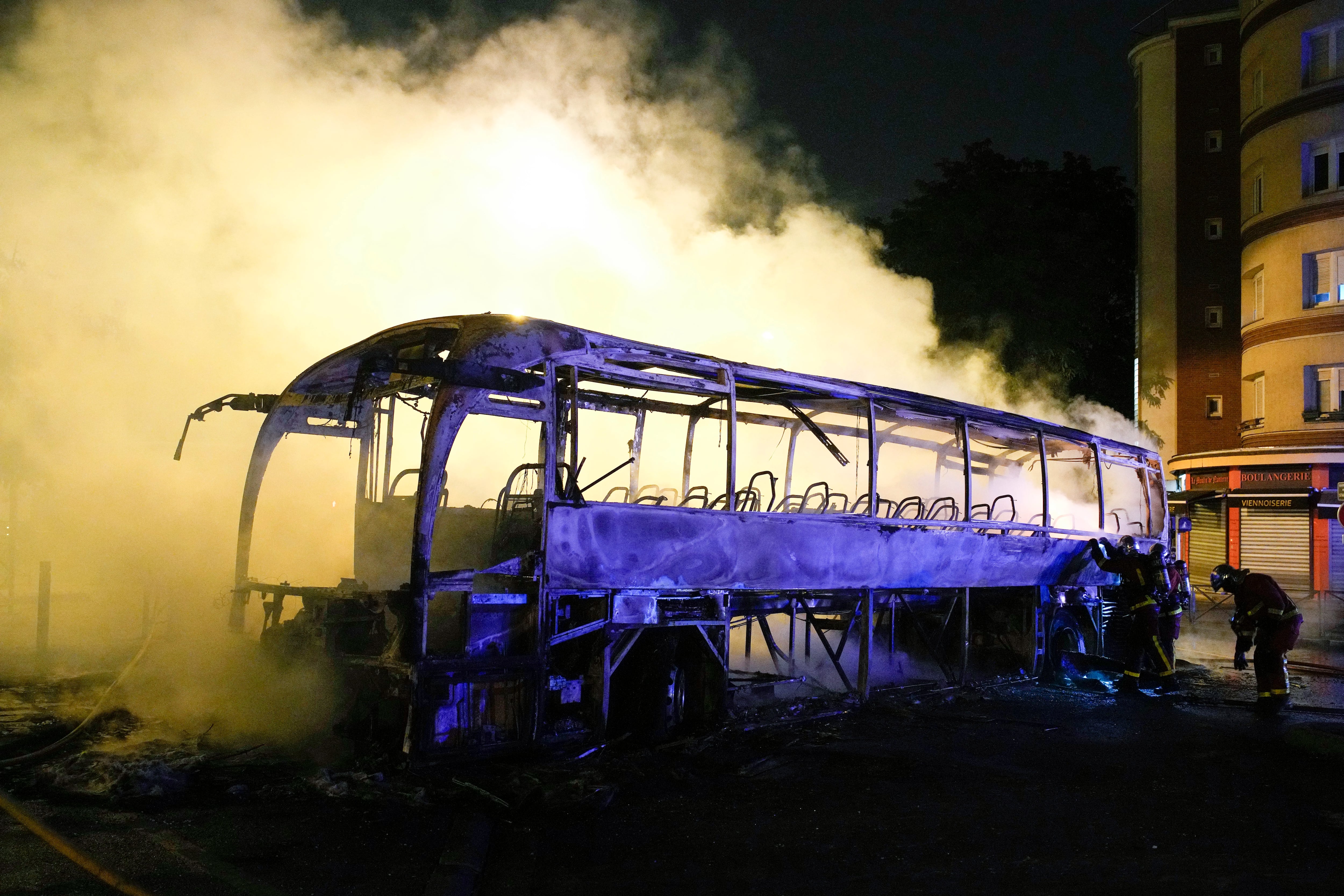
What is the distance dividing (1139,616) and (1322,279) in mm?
16447

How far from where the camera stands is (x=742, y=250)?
16.2 m

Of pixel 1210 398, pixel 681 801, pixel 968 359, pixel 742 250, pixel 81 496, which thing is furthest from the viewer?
pixel 1210 398

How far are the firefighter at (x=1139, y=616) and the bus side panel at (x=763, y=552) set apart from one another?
955mm

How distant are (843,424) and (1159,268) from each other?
22952 millimetres

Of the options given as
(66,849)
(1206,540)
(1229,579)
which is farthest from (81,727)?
(1206,540)

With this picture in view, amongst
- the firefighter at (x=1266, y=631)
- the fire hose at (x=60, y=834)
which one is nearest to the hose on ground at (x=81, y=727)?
the fire hose at (x=60, y=834)

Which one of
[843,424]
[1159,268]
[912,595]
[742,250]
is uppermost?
[1159,268]

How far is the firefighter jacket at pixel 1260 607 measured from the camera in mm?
10758

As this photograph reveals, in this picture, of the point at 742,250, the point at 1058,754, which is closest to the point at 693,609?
the point at 1058,754

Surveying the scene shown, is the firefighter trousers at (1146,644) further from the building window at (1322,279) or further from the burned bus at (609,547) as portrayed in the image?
the building window at (1322,279)

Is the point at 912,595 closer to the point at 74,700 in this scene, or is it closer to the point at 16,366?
the point at 74,700

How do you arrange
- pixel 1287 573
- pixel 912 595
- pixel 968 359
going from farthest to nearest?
pixel 1287 573 → pixel 968 359 → pixel 912 595

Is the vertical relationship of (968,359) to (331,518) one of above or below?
above

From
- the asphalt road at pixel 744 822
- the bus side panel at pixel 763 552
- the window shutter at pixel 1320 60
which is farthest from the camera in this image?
the window shutter at pixel 1320 60
